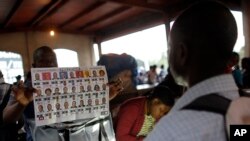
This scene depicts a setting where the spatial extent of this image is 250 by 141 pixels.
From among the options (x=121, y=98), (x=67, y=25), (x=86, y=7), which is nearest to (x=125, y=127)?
(x=121, y=98)

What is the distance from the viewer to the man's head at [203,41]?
69 centimetres

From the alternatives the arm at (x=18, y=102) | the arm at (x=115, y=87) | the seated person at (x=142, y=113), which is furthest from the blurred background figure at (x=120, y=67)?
the arm at (x=18, y=102)

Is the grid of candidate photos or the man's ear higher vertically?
the man's ear

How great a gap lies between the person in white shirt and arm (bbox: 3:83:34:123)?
1.15 m

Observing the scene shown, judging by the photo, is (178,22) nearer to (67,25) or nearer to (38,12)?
(38,12)

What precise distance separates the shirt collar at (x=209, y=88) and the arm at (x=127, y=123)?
111cm

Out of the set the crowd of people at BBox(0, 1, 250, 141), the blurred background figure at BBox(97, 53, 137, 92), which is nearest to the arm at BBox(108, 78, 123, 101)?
the blurred background figure at BBox(97, 53, 137, 92)

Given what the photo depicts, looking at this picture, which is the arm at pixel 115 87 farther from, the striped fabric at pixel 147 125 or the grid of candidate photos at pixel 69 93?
the striped fabric at pixel 147 125

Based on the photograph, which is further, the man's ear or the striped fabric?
the striped fabric

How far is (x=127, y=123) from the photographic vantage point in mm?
1775

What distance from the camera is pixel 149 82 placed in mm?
10352

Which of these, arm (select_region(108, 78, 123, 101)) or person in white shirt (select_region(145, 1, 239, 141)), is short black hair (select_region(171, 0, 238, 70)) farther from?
arm (select_region(108, 78, 123, 101))

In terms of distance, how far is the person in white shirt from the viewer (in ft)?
2.03

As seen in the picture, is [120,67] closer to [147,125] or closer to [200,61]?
[147,125]
